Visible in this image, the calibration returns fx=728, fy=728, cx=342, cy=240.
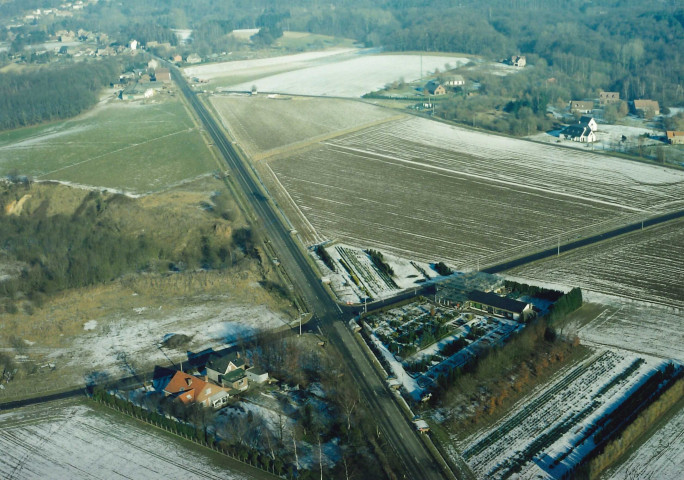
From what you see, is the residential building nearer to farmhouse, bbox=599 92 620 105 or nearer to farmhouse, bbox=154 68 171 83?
farmhouse, bbox=599 92 620 105

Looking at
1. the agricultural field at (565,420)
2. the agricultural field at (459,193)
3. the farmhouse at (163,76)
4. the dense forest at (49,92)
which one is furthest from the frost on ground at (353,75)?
the agricultural field at (565,420)

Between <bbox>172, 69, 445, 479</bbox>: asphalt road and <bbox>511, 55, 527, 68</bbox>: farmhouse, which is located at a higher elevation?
<bbox>511, 55, 527, 68</bbox>: farmhouse

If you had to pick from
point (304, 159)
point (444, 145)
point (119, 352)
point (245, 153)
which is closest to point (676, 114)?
point (444, 145)

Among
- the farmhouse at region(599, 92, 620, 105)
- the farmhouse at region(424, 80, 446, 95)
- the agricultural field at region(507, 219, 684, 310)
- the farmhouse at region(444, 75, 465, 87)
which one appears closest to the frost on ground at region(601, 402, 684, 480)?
the agricultural field at region(507, 219, 684, 310)

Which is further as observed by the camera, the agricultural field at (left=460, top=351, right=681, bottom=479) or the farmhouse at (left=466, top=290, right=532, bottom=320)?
the farmhouse at (left=466, top=290, right=532, bottom=320)

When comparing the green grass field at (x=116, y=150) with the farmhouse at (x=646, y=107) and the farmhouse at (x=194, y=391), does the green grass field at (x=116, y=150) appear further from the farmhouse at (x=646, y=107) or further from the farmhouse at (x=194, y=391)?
the farmhouse at (x=646, y=107)

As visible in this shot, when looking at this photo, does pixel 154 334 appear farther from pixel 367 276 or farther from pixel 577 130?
pixel 577 130
